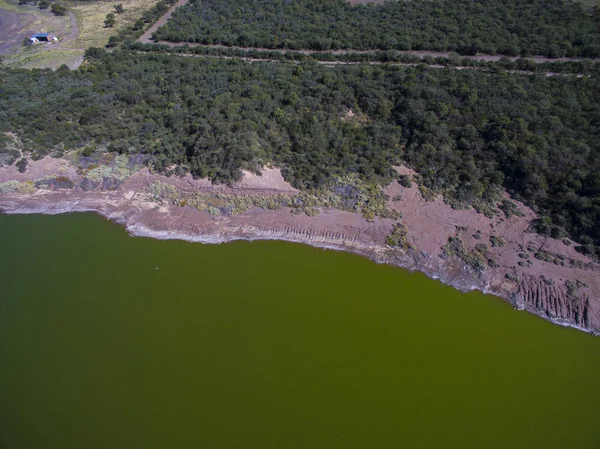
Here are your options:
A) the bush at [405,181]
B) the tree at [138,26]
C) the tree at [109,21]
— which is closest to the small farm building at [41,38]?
the tree at [109,21]

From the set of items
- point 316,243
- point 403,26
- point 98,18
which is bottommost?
point 316,243

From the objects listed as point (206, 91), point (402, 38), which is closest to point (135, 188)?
point (206, 91)

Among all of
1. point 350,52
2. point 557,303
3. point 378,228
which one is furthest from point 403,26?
point 557,303

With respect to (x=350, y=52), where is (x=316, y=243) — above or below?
below

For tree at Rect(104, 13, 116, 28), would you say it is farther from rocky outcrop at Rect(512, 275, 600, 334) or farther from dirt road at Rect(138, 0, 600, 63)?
rocky outcrop at Rect(512, 275, 600, 334)

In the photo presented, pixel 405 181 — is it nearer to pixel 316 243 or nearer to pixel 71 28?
pixel 316 243

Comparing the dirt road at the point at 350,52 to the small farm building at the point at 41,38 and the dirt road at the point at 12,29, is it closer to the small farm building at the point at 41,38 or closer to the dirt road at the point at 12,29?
the small farm building at the point at 41,38
